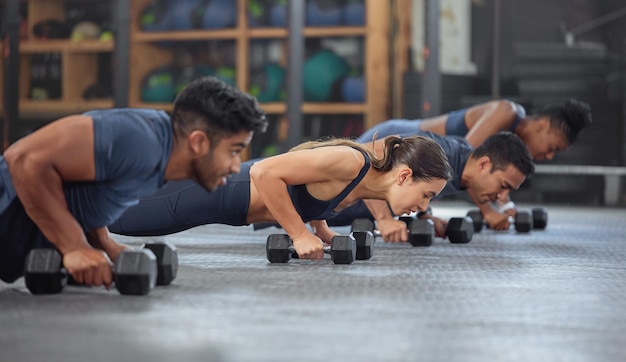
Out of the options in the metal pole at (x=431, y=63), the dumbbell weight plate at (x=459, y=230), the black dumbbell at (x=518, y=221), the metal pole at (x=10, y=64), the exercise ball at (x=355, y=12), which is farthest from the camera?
the exercise ball at (x=355, y=12)

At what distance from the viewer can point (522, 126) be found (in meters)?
4.67

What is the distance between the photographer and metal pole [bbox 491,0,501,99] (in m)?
7.61

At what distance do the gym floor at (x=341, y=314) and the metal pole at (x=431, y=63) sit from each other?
3617mm

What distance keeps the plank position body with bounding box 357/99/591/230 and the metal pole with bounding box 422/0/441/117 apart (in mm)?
2075

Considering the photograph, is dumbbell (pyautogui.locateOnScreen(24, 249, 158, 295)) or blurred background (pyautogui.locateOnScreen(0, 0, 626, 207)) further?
blurred background (pyautogui.locateOnScreen(0, 0, 626, 207))

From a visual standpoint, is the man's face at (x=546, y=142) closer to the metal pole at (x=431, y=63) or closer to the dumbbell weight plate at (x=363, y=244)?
the dumbbell weight plate at (x=363, y=244)

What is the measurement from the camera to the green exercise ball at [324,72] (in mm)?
7219

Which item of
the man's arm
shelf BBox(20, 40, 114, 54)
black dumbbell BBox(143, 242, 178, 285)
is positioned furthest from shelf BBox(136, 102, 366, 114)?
the man's arm

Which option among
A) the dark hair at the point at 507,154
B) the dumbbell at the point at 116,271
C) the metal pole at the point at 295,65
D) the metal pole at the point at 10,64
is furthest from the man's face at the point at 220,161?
the metal pole at the point at 295,65

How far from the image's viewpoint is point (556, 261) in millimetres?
3340

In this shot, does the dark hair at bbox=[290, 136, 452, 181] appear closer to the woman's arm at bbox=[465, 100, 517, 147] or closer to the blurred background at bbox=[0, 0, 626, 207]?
the woman's arm at bbox=[465, 100, 517, 147]

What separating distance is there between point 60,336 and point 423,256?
6.18 feet

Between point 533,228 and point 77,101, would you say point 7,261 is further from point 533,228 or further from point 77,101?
point 77,101

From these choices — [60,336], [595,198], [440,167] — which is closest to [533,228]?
[440,167]
